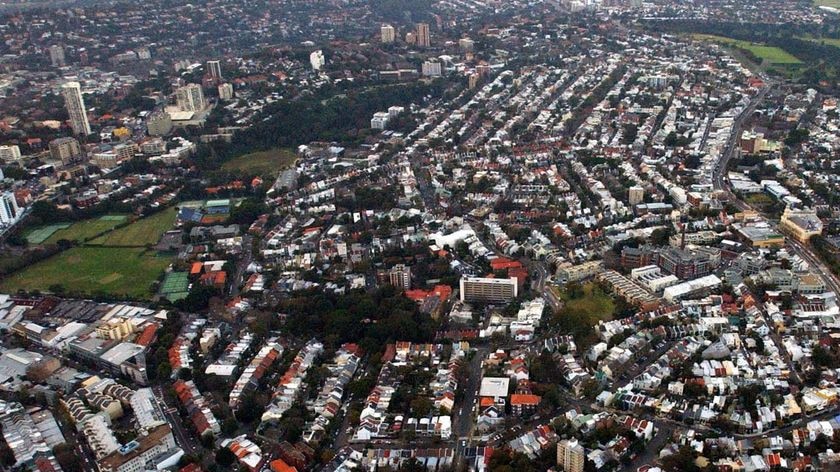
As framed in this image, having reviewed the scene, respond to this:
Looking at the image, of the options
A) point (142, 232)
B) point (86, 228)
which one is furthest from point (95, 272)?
point (86, 228)

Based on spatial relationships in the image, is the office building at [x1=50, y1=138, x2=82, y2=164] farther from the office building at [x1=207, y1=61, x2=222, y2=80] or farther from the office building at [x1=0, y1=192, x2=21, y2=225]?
the office building at [x1=207, y1=61, x2=222, y2=80]

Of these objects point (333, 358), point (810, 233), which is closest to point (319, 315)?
point (333, 358)

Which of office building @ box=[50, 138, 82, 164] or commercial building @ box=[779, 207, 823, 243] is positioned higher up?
commercial building @ box=[779, 207, 823, 243]

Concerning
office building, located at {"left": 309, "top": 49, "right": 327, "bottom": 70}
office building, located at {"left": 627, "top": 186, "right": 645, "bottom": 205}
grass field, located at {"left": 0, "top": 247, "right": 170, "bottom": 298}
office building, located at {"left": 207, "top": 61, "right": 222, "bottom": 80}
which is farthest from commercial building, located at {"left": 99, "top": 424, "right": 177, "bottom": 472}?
office building, located at {"left": 309, "top": 49, "right": 327, "bottom": 70}

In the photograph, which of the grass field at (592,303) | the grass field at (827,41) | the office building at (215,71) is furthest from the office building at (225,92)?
the grass field at (827,41)

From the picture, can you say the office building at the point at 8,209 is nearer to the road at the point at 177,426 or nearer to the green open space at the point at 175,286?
the green open space at the point at 175,286

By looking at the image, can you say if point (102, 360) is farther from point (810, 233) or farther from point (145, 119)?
point (145, 119)
